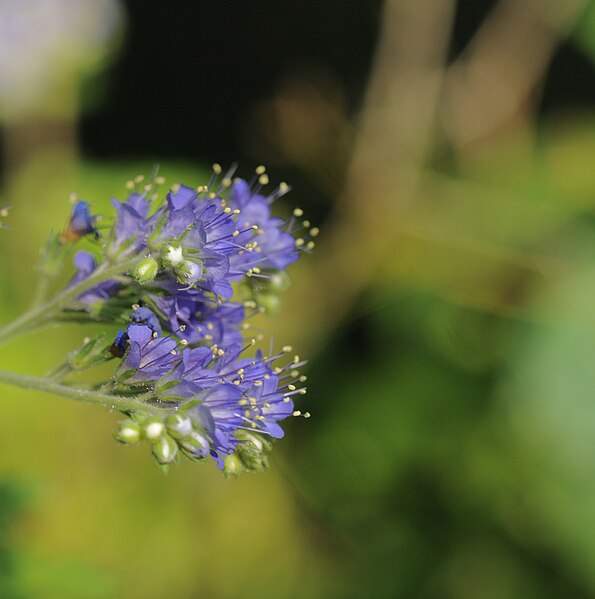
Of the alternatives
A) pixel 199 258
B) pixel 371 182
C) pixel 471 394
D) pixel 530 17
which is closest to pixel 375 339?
pixel 471 394

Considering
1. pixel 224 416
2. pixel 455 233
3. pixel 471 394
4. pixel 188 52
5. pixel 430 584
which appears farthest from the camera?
pixel 188 52

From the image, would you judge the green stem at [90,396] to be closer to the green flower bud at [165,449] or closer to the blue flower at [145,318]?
the green flower bud at [165,449]

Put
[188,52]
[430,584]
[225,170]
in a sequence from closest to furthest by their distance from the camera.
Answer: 1. [430,584]
2. [225,170]
3. [188,52]

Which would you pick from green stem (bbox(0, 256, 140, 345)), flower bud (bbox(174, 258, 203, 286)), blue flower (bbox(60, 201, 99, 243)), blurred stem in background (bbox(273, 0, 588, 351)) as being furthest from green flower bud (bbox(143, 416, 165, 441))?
blurred stem in background (bbox(273, 0, 588, 351))

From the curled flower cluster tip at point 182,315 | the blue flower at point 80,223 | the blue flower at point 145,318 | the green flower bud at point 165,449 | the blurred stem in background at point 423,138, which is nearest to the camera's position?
the green flower bud at point 165,449

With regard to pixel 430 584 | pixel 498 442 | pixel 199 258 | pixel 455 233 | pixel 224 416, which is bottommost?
pixel 430 584

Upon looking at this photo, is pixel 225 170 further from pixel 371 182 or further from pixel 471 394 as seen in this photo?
pixel 471 394

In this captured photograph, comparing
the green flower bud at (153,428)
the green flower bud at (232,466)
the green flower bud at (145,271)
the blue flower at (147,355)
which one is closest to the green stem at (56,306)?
the green flower bud at (145,271)

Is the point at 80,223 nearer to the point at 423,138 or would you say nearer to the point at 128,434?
the point at 128,434
